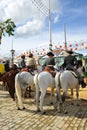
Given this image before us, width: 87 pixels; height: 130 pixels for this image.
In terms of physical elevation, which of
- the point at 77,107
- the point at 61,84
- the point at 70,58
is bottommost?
the point at 77,107

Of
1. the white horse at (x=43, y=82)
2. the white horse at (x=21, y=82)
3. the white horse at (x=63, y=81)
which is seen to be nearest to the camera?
the white horse at (x=43, y=82)

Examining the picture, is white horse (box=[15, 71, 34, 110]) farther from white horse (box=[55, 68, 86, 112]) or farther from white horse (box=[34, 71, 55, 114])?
white horse (box=[55, 68, 86, 112])

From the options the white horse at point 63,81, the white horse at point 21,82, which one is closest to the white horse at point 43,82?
the white horse at point 63,81

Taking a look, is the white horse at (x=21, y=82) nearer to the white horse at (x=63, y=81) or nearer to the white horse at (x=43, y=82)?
the white horse at (x=43, y=82)

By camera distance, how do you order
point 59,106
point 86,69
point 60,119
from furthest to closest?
point 86,69, point 59,106, point 60,119

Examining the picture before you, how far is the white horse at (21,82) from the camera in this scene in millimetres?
10633

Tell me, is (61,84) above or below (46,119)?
above

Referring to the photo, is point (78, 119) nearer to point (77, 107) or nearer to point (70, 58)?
point (77, 107)

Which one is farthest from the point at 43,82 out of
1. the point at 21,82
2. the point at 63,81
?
the point at 21,82

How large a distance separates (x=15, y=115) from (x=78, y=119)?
2.34 m

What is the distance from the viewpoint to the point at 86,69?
88.2 ft

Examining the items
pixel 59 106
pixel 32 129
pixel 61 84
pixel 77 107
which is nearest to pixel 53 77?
pixel 61 84

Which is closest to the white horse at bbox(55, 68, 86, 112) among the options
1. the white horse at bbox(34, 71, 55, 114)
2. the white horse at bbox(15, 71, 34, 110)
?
the white horse at bbox(34, 71, 55, 114)

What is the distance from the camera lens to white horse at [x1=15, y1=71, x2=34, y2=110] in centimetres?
1063
